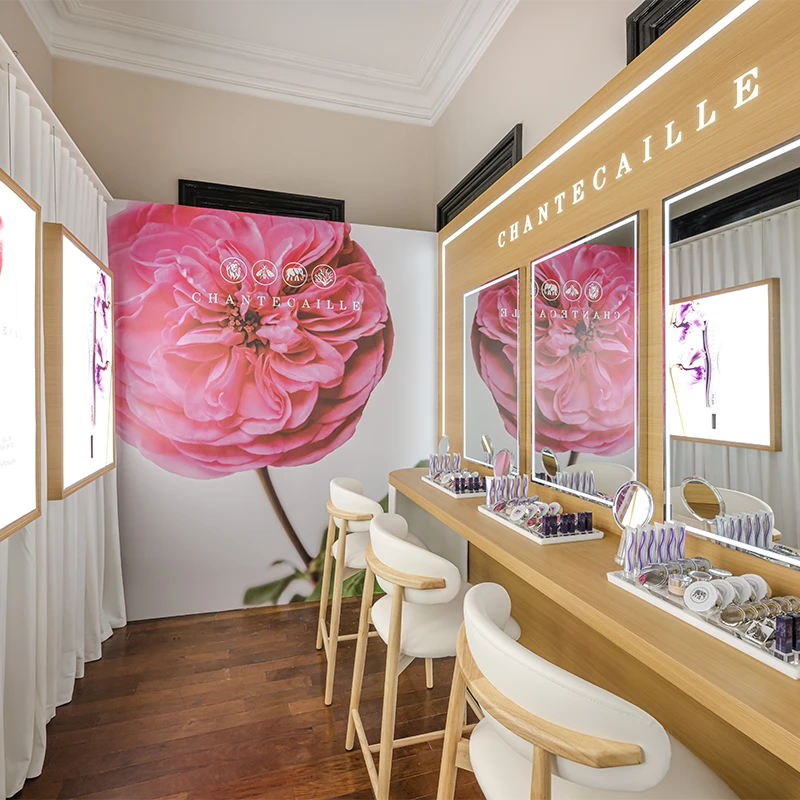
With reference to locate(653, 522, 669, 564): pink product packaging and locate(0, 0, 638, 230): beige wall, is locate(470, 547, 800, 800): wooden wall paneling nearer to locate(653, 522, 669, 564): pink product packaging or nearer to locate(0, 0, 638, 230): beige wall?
locate(653, 522, 669, 564): pink product packaging

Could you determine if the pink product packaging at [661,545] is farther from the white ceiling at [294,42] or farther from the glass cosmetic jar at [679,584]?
the white ceiling at [294,42]

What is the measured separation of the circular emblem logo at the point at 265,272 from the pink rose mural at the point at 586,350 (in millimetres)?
1569

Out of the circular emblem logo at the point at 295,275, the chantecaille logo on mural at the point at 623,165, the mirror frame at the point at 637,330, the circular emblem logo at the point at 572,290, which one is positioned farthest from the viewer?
the circular emblem logo at the point at 295,275

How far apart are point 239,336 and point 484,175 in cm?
165

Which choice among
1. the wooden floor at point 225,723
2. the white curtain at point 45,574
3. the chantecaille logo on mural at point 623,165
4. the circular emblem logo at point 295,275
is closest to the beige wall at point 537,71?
the chantecaille logo on mural at point 623,165

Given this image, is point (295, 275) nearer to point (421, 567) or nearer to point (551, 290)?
point (551, 290)

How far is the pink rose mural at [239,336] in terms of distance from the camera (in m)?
2.85

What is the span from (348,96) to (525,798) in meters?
3.88

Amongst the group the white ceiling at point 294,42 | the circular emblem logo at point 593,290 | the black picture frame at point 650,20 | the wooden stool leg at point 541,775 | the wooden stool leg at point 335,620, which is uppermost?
the white ceiling at point 294,42

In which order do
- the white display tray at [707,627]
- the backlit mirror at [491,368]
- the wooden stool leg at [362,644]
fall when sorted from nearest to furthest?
the white display tray at [707,627] < the wooden stool leg at [362,644] < the backlit mirror at [491,368]

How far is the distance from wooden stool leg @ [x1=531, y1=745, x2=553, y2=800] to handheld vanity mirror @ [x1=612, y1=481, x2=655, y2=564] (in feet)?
2.18

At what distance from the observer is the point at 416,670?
2.35 metres

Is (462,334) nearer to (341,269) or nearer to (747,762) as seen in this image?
(341,269)

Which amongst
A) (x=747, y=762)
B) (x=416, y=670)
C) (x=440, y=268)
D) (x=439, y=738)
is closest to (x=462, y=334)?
(x=440, y=268)
